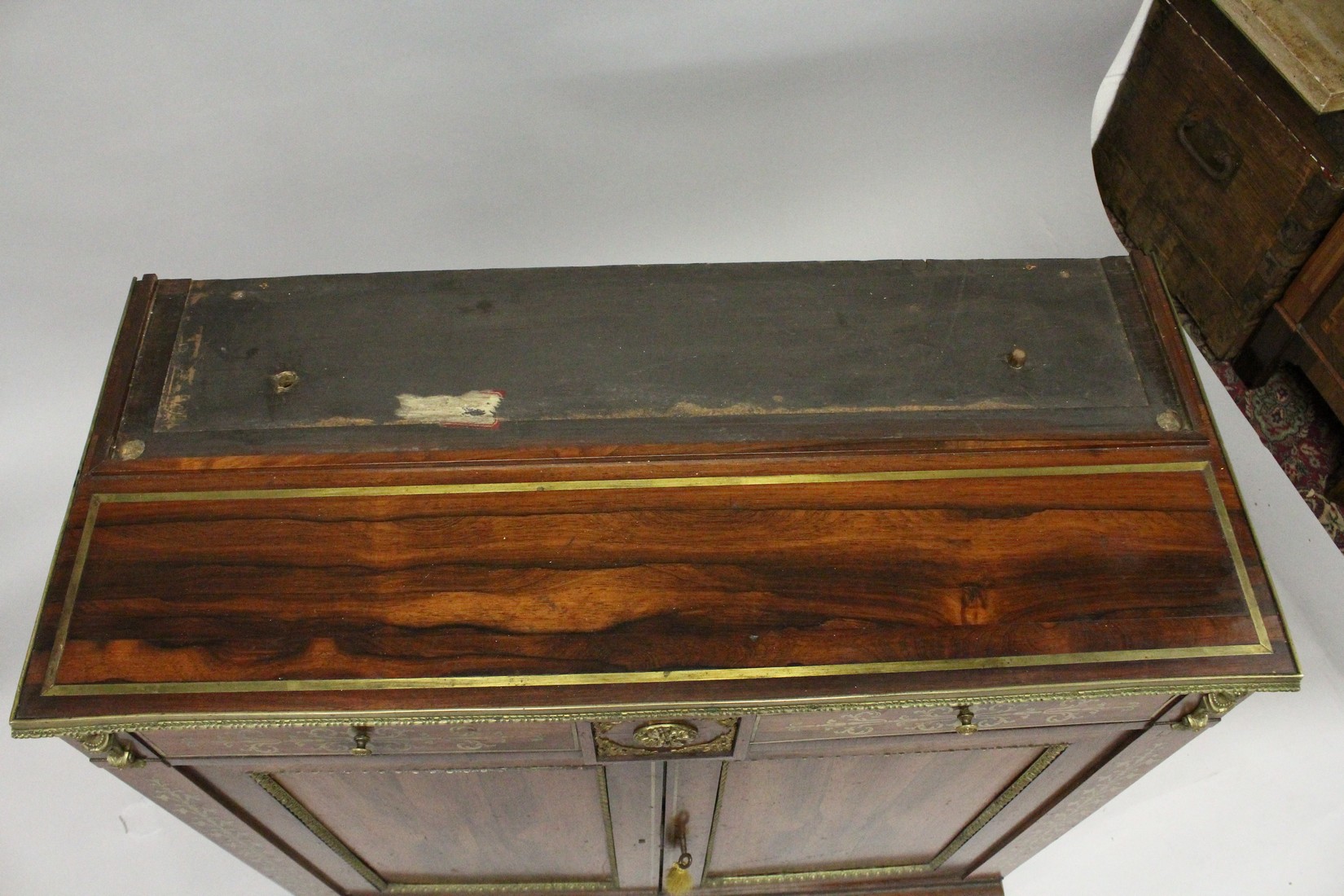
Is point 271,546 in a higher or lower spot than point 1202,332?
lower

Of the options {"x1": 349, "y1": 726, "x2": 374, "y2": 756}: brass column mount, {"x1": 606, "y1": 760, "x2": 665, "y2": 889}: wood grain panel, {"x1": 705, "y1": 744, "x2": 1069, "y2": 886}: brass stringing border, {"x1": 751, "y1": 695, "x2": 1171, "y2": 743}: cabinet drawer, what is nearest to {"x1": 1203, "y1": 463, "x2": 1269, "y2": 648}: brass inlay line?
{"x1": 751, "y1": 695, "x2": 1171, "y2": 743}: cabinet drawer

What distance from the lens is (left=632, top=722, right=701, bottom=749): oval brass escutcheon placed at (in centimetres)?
138

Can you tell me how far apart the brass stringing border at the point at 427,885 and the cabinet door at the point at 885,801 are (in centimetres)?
17

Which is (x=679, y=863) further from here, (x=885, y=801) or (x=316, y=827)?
(x=316, y=827)

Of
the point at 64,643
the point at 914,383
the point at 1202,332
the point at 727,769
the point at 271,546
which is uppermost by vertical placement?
the point at 1202,332

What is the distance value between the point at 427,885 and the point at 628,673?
91 cm

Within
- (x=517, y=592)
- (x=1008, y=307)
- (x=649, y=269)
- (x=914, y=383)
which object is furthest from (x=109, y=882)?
(x=1008, y=307)

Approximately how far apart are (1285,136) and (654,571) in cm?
161

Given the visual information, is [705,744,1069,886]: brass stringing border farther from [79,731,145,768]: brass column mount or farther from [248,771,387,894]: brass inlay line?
[79,731,145,768]: brass column mount

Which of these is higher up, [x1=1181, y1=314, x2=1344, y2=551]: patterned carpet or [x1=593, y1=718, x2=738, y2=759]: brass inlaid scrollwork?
[x1=1181, y1=314, x2=1344, y2=551]: patterned carpet

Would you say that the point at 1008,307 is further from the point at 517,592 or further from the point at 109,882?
the point at 109,882

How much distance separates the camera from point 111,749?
4.54ft

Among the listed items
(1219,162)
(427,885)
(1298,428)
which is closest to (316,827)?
(427,885)

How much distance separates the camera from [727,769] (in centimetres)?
156
